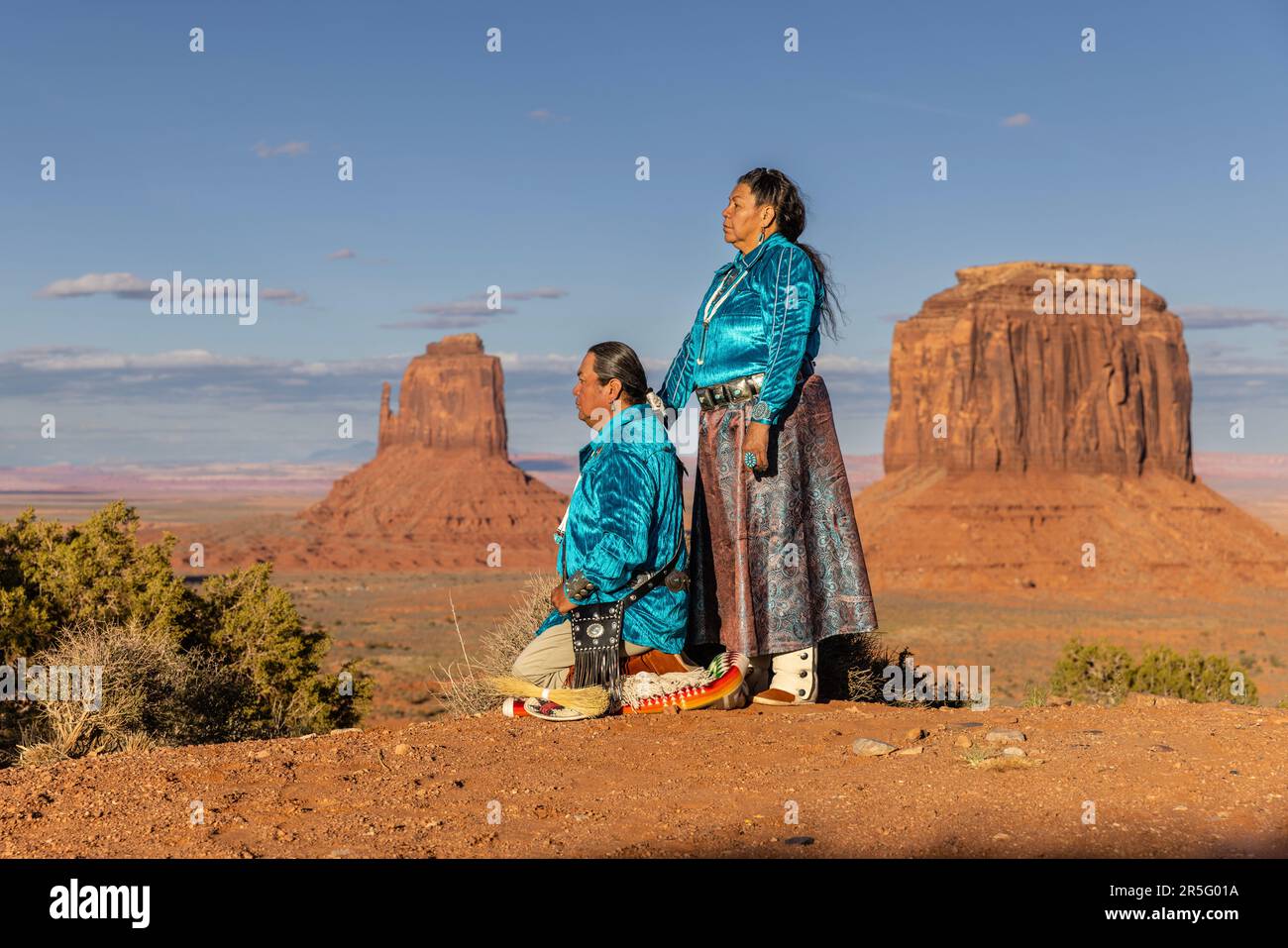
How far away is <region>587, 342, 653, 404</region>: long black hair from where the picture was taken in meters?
6.10

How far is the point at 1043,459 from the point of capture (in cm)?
7981

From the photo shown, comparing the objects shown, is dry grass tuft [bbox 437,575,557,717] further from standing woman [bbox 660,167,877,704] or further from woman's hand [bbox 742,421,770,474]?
woman's hand [bbox 742,421,770,474]

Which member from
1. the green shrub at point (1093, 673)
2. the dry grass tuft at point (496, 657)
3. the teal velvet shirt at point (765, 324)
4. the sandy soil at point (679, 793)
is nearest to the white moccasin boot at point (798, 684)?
the sandy soil at point (679, 793)

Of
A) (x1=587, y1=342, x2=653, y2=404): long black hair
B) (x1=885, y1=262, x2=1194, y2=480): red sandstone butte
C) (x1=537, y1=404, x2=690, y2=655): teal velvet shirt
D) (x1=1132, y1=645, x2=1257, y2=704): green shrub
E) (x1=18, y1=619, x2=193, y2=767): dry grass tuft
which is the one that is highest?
(x1=885, y1=262, x2=1194, y2=480): red sandstone butte

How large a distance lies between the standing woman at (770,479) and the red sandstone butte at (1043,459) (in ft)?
206

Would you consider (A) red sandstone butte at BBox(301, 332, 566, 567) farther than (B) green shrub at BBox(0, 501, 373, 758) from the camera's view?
Yes

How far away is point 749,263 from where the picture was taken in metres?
6.36

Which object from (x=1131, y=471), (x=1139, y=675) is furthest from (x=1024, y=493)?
(x=1139, y=675)

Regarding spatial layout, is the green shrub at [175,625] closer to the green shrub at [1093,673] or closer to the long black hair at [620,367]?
the long black hair at [620,367]

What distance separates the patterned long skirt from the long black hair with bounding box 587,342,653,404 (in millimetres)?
485

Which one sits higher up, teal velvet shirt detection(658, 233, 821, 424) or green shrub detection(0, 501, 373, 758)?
teal velvet shirt detection(658, 233, 821, 424)

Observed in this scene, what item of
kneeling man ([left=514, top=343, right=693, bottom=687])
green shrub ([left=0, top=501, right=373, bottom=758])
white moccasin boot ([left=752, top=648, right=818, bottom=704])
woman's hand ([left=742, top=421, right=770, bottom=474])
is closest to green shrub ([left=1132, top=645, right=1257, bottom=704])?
green shrub ([left=0, top=501, right=373, bottom=758])

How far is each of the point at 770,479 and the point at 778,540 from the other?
0.98ft

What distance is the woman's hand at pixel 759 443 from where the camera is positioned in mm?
5855
